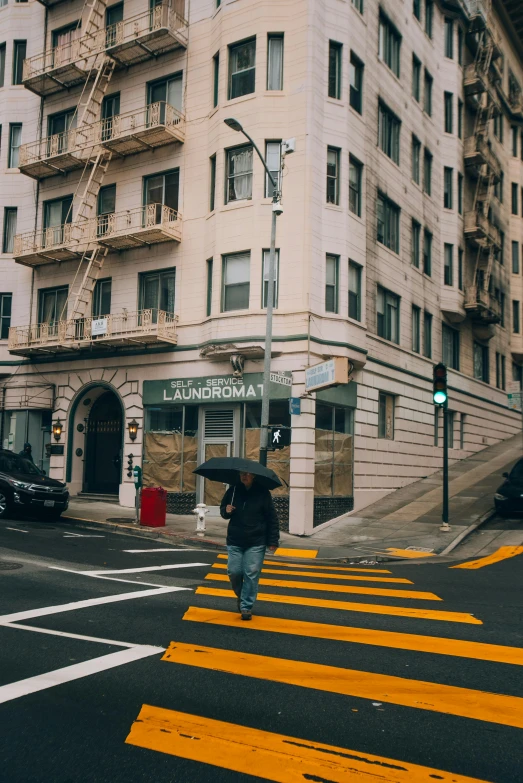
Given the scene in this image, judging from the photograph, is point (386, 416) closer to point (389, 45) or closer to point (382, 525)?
point (382, 525)

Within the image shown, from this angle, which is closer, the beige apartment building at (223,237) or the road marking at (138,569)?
the road marking at (138,569)

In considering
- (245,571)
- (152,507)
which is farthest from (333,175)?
(245,571)

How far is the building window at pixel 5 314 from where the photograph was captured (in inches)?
1102

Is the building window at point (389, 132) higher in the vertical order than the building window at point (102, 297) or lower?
higher

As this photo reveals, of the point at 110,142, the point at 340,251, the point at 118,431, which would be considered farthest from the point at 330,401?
the point at 110,142

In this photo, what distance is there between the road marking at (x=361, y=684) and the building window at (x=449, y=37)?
32.5m

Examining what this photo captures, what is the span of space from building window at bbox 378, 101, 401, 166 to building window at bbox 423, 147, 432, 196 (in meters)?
3.39

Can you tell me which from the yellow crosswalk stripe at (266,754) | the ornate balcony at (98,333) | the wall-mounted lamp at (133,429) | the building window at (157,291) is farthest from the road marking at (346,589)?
the building window at (157,291)

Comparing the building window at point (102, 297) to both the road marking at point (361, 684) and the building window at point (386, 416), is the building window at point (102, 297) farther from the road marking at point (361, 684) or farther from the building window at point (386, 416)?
the road marking at point (361, 684)

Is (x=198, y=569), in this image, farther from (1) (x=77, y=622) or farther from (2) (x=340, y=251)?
(2) (x=340, y=251)

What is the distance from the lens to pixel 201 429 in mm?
22312

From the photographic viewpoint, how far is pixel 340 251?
21.7 m

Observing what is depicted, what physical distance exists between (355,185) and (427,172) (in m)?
9.06

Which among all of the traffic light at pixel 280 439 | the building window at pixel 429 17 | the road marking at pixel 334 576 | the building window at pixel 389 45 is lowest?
the road marking at pixel 334 576
